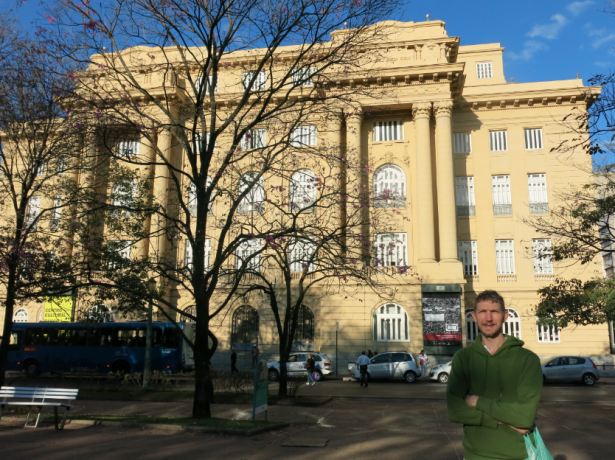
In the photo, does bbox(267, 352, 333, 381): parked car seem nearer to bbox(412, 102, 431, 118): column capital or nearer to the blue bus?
the blue bus

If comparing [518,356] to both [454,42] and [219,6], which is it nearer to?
[219,6]

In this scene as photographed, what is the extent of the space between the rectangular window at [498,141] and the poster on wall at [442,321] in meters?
11.6

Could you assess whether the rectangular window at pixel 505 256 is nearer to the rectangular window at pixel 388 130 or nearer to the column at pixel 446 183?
the column at pixel 446 183

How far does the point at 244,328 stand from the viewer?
35.3 m

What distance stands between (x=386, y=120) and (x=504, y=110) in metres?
8.37

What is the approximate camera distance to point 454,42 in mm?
35375

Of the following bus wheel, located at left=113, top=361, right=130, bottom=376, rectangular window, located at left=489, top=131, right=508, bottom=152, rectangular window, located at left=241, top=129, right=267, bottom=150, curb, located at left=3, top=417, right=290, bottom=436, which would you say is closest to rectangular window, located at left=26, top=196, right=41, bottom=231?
curb, located at left=3, top=417, right=290, bottom=436

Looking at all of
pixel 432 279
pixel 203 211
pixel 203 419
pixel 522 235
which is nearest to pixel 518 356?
pixel 203 419

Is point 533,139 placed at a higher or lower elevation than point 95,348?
higher

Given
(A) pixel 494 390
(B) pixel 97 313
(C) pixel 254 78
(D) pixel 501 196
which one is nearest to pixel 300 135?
(C) pixel 254 78

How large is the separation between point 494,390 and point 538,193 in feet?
114

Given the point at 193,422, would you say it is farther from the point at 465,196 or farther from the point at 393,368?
the point at 465,196

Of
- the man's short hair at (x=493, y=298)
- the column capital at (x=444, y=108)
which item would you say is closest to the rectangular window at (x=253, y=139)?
the man's short hair at (x=493, y=298)

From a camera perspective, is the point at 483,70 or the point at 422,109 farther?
the point at 483,70
